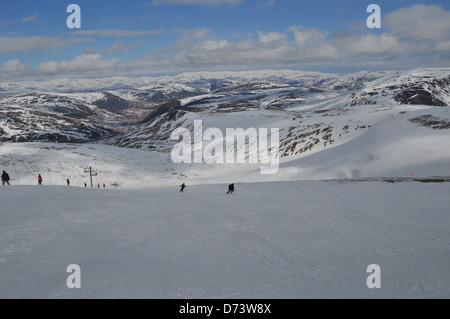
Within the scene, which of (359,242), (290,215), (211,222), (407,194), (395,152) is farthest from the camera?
(395,152)

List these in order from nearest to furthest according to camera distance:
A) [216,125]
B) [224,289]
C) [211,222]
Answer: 1. [224,289]
2. [211,222]
3. [216,125]

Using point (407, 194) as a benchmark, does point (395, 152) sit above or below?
above

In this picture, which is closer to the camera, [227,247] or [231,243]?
[227,247]

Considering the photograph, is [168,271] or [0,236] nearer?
[168,271]
